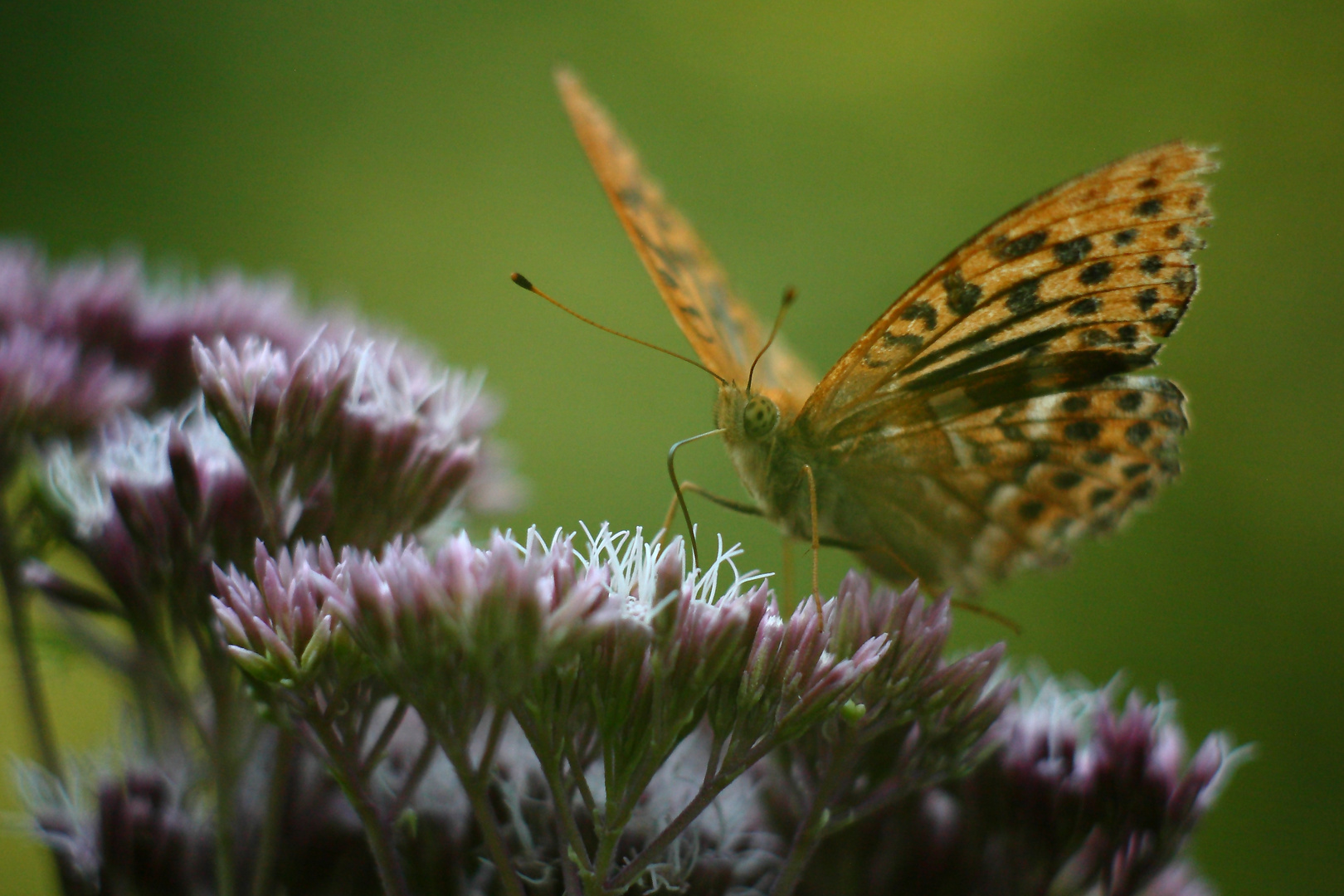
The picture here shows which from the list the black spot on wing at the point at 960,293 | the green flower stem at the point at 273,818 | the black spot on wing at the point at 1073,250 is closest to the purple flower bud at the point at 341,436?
the green flower stem at the point at 273,818

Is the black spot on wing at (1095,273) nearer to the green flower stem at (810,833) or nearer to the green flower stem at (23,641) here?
the green flower stem at (810,833)

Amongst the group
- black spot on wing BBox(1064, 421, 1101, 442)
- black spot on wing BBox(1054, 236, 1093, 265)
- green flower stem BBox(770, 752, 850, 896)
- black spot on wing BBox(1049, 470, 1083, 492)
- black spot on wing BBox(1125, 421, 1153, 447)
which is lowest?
green flower stem BBox(770, 752, 850, 896)

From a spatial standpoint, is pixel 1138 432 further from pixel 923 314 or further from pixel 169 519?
pixel 169 519

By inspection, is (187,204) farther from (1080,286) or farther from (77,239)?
(1080,286)

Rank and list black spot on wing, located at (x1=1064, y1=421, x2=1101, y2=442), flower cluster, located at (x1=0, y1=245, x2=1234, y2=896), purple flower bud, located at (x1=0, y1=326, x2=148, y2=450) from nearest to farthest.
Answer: flower cluster, located at (x1=0, y1=245, x2=1234, y2=896) < purple flower bud, located at (x1=0, y1=326, x2=148, y2=450) < black spot on wing, located at (x1=1064, y1=421, x2=1101, y2=442)

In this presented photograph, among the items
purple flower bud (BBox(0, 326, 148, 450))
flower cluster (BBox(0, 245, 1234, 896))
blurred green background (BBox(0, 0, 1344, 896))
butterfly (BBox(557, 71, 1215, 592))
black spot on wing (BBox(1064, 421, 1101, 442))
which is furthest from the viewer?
blurred green background (BBox(0, 0, 1344, 896))

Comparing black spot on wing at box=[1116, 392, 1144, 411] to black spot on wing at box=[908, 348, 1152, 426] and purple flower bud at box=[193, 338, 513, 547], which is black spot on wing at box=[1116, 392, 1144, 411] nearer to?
black spot on wing at box=[908, 348, 1152, 426]

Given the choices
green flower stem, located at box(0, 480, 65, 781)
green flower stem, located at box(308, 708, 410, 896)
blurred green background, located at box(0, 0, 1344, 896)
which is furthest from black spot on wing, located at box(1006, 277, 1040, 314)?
blurred green background, located at box(0, 0, 1344, 896)
